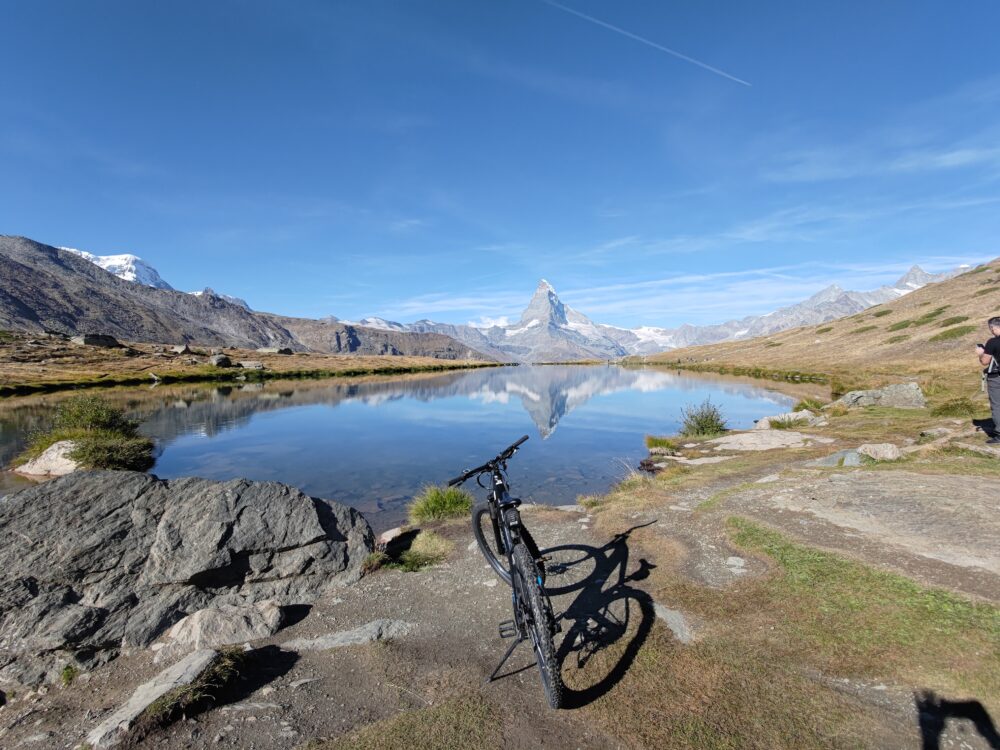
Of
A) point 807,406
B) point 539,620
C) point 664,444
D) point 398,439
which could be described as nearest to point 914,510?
point 539,620

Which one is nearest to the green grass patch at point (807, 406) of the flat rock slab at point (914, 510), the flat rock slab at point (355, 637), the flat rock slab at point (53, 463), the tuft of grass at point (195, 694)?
the flat rock slab at point (914, 510)

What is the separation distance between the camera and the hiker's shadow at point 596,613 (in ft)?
21.9

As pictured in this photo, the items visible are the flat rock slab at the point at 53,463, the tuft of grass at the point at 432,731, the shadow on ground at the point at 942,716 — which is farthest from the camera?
the flat rock slab at the point at 53,463

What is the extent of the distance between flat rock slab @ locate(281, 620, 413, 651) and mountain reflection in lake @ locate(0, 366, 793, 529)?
10.5m

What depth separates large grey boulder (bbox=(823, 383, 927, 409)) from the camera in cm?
3446

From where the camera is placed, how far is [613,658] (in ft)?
22.9

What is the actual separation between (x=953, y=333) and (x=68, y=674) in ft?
362

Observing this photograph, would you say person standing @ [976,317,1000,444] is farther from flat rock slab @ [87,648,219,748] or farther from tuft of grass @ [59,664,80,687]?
tuft of grass @ [59,664,80,687]

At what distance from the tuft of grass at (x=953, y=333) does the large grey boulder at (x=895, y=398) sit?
196 ft

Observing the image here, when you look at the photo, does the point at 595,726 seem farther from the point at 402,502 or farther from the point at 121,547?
the point at 402,502

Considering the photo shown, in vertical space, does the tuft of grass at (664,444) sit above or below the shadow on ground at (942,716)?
below

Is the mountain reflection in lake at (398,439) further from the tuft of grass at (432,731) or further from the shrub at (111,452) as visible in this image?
the tuft of grass at (432,731)

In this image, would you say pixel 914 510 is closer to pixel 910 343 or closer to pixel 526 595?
pixel 526 595

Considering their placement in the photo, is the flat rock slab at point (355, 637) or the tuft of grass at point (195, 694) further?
the flat rock slab at point (355, 637)
